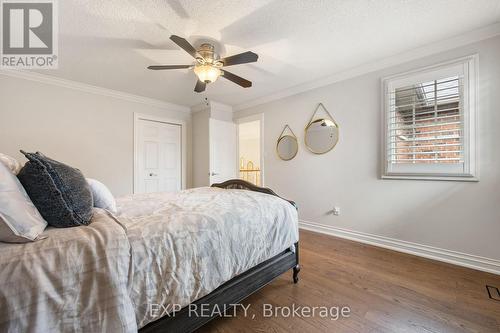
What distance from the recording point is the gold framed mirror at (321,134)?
3.06 meters

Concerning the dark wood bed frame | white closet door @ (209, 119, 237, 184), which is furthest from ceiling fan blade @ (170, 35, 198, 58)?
white closet door @ (209, 119, 237, 184)

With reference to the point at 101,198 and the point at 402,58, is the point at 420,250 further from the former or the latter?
the point at 101,198

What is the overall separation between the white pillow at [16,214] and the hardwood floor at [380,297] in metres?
1.11

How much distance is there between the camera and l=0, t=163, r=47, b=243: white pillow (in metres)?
0.75

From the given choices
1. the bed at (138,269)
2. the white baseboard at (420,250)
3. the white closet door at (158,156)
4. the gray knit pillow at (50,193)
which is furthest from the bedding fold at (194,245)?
the white closet door at (158,156)

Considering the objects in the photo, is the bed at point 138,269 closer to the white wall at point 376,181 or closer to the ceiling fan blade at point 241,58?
the ceiling fan blade at point 241,58

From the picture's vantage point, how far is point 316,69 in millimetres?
2861

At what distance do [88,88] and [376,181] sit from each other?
4.44 metres

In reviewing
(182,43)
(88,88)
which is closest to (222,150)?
(88,88)

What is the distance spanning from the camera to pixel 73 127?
10.4ft

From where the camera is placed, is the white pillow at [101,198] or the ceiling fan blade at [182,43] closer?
the white pillow at [101,198]

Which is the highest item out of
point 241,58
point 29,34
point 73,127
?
point 29,34

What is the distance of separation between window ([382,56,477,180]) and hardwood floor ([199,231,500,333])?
997mm

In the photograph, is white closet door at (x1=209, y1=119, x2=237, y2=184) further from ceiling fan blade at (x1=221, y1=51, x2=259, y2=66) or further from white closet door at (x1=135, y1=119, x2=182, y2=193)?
ceiling fan blade at (x1=221, y1=51, x2=259, y2=66)
